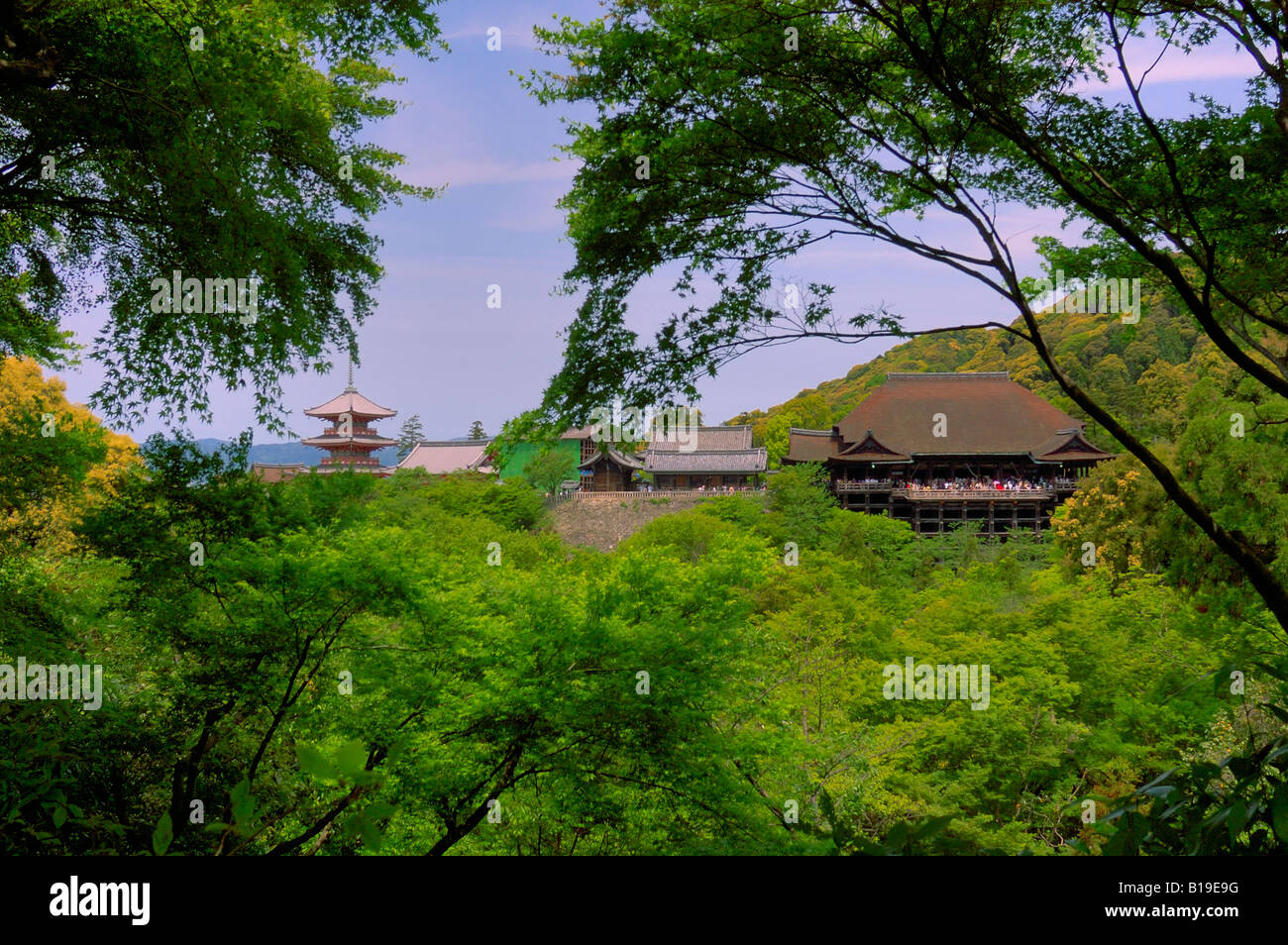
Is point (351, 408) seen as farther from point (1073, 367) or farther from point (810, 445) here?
point (1073, 367)

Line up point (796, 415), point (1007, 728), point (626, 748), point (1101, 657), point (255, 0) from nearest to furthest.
Answer: point (255, 0)
point (626, 748)
point (1007, 728)
point (1101, 657)
point (796, 415)

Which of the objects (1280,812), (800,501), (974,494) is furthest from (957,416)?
(1280,812)

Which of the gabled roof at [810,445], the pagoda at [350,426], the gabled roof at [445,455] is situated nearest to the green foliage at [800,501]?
the gabled roof at [810,445]

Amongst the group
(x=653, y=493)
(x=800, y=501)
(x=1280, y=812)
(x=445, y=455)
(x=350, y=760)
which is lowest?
(x=800, y=501)

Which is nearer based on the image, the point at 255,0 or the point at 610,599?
the point at 255,0

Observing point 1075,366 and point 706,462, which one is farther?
point 1075,366

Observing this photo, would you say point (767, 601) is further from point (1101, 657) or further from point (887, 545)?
point (887, 545)

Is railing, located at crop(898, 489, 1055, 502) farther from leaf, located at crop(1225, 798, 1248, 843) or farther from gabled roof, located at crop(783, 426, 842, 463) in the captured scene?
leaf, located at crop(1225, 798, 1248, 843)
